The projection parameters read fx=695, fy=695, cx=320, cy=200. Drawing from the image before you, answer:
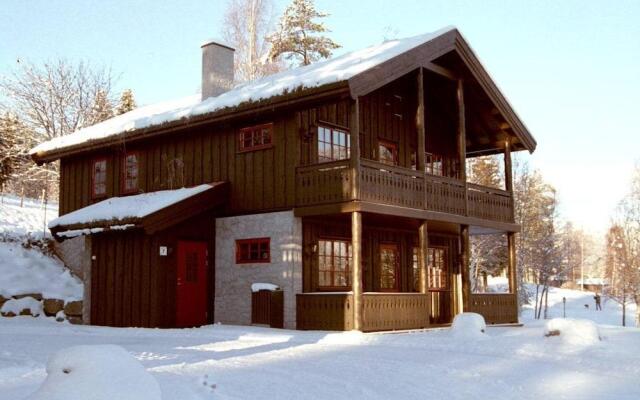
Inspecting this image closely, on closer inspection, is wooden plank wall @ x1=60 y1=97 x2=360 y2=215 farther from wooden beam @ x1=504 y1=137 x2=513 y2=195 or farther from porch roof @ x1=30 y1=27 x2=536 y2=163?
wooden beam @ x1=504 y1=137 x2=513 y2=195

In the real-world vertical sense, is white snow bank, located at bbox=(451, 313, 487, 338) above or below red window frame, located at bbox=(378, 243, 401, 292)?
below

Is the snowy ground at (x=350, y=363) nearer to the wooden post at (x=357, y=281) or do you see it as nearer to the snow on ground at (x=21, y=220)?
the wooden post at (x=357, y=281)

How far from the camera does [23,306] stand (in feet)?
66.9

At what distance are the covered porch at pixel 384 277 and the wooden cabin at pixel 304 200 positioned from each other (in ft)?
0.14

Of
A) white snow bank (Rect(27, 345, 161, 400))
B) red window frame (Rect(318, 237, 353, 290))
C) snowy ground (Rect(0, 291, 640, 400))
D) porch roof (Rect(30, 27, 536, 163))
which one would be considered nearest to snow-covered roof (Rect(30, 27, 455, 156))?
porch roof (Rect(30, 27, 536, 163))

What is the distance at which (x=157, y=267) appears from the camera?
58.2ft

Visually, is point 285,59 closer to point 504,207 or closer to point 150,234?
point 504,207

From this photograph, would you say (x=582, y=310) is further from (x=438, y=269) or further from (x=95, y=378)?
(x=95, y=378)

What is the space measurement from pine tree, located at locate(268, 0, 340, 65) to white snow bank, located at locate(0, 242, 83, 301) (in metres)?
23.3

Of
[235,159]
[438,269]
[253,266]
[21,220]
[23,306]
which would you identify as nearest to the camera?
[253,266]

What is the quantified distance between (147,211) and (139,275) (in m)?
2.06

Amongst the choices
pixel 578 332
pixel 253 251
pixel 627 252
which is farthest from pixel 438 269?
pixel 627 252

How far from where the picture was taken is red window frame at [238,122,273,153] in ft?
59.8

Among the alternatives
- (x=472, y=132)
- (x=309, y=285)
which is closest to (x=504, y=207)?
(x=472, y=132)
